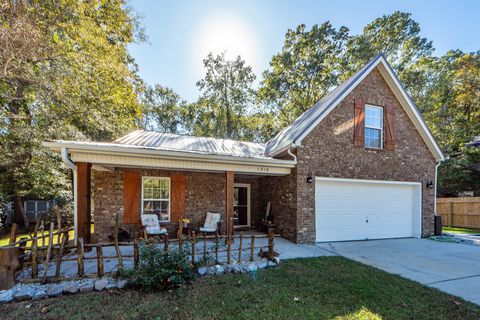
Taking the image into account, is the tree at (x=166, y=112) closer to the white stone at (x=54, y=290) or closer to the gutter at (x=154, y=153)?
the gutter at (x=154, y=153)

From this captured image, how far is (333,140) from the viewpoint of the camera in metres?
8.47

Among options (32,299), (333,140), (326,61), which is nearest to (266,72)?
(326,61)

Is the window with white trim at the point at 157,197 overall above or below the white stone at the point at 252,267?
above

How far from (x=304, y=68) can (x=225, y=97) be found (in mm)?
8046

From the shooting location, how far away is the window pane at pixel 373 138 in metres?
9.07

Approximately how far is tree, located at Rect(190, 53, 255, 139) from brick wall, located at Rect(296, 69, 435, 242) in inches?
Answer: 607

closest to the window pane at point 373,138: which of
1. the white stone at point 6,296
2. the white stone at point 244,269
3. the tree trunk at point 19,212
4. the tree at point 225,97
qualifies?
the white stone at point 244,269

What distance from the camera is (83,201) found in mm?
5695

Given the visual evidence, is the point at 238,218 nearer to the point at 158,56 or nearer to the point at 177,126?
the point at 158,56

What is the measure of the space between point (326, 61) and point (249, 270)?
2009 centimetres

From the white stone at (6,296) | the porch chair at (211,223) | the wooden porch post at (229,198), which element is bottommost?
the porch chair at (211,223)

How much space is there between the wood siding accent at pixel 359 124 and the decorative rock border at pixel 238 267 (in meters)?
5.77

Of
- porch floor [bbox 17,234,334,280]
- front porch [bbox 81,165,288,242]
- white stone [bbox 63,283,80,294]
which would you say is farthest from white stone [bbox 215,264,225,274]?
white stone [bbox 63,283,80,294]

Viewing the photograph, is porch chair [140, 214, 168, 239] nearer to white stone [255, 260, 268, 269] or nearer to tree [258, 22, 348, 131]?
white stone [255, 260, 268, 269]
